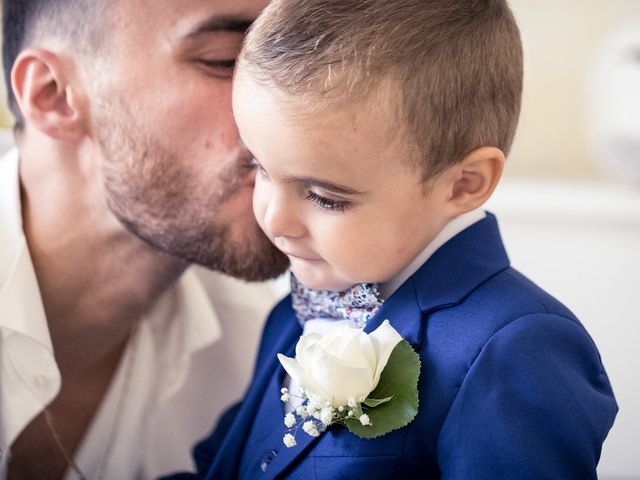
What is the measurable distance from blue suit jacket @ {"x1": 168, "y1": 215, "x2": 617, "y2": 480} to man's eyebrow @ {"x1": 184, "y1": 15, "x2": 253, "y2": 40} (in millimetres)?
524

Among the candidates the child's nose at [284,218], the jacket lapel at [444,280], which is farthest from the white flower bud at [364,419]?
the child's nose at [284,218]

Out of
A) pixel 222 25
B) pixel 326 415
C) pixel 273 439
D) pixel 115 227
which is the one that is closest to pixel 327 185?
pixel 326 415

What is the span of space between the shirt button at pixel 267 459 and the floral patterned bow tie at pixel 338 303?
0.62 feet

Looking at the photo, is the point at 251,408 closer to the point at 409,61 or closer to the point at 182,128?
the point at 182,128

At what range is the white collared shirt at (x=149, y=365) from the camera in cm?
152

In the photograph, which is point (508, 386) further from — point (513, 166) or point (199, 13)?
point (513, 166)

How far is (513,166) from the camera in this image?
305cm

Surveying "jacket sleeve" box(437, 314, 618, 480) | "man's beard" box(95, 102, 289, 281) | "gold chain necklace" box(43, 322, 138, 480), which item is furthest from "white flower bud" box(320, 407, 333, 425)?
"gold chain necklace" box(43, 322, 138, 480)

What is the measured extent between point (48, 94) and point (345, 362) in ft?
2.75

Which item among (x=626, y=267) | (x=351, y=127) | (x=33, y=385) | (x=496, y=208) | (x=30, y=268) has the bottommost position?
(x=626, y=267)

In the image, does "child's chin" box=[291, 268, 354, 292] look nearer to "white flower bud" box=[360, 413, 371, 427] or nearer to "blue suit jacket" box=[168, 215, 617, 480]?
"blue suit jacket" box=[168, 215, 617, 480]

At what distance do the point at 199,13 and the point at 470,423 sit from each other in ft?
2.60

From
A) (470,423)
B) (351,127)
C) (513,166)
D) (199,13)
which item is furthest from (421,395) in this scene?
(513,166)

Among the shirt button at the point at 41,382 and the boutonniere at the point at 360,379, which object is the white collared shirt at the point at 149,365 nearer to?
the shirt button at the point at 41,382
